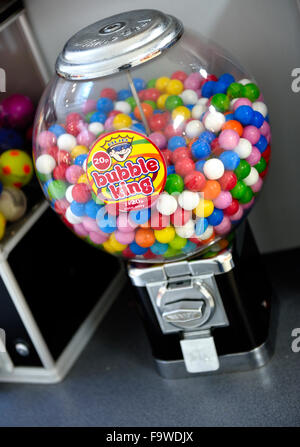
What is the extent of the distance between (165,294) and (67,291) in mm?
353

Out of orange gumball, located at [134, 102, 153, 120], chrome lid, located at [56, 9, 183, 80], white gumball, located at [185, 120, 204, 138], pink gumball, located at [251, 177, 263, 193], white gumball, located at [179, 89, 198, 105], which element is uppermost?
chrome lid, located at [56, 9, 183, 80]

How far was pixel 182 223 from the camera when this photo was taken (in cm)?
108

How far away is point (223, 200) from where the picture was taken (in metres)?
1.09

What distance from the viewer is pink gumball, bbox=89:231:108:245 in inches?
45.2

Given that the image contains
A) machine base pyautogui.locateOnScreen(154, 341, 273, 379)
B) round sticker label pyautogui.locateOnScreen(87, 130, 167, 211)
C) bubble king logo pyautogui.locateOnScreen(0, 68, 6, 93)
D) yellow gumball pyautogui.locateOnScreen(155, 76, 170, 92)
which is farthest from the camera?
bubble king logo pyautogui.locateOnScreen(0, 68, 6, 93)

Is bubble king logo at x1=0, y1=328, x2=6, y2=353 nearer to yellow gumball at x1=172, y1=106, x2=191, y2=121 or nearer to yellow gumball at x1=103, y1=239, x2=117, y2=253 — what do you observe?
yellow gumball at x1=103, y1=239, x2=117, y2=253

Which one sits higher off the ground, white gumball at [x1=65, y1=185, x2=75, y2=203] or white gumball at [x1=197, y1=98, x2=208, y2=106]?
white gumball at [x1=197, y1=98, x2=208, y2=106]

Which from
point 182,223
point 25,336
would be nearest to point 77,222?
point 182,223

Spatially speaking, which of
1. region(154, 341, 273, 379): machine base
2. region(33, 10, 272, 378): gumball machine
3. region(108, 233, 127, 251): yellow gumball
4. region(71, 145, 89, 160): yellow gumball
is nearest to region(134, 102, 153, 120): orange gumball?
region(33, 10, 272, 378): gumball machine

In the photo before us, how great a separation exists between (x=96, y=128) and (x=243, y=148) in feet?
0.83

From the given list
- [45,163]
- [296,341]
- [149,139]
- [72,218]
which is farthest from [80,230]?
[296,341]

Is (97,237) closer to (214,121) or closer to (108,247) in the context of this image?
(108,247)

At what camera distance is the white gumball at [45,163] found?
1.15 m

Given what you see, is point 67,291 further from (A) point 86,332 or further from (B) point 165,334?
(B) point 165,334
